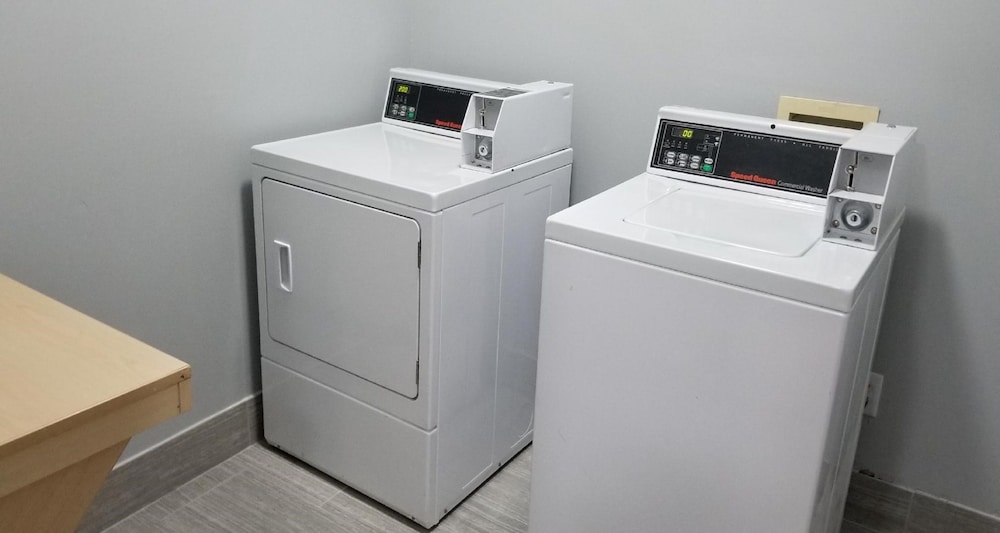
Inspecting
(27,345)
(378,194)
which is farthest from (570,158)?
(27,345)

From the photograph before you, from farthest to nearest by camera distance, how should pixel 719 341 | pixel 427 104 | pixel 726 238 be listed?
pixel 427 104 < pixel 726 238 < pixel 719 341

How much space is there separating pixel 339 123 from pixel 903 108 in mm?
1550

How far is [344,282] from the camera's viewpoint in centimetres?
204

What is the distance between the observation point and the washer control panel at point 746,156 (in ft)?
5.89

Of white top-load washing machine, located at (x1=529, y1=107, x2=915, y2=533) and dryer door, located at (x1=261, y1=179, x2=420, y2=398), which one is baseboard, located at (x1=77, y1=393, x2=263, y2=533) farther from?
white top-load washing machine, located at (x1=529, y1=107, x2=915, y2=533)

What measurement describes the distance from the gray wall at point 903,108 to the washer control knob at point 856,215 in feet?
1.08

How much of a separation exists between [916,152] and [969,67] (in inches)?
8.4

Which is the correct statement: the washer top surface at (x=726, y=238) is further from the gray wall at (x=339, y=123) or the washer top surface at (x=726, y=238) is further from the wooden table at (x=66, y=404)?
the wooden table at (x=66, y=404)

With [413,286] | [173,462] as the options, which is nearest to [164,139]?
[413,286]

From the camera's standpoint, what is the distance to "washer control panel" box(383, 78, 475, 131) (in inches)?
91.4

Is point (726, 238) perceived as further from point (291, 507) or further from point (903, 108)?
point (291, 507)

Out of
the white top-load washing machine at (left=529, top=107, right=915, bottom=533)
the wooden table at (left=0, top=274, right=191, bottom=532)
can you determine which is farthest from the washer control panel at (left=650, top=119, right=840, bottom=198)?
the wooden table at (left=0, top=274, right=191, bottom=532)

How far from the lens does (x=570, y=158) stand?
7.60 feet

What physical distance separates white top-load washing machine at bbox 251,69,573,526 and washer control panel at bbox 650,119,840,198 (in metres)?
0.37
